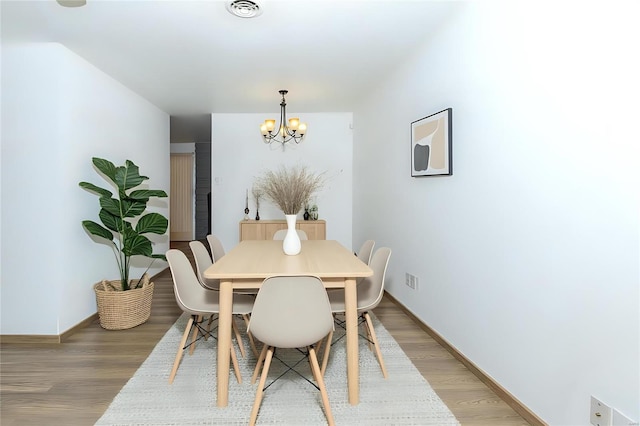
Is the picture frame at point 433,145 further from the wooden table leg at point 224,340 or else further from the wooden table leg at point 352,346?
the wooden table leg at point 224,340

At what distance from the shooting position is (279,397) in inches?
79.1

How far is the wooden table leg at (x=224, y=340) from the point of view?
1.90 meters

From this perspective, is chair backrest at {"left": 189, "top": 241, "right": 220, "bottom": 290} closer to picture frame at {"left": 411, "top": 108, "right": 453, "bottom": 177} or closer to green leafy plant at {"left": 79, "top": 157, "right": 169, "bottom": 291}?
green leafy plant at {"left": 79, "top": 157, "right": 169, "bottom": 291}

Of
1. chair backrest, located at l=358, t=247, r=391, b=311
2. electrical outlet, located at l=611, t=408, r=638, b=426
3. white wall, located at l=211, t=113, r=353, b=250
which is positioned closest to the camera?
electrical outlet, located at l=611, t=408, r=638, b=426

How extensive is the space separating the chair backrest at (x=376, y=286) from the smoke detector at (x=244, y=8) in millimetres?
1813

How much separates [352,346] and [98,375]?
1689 millimetres

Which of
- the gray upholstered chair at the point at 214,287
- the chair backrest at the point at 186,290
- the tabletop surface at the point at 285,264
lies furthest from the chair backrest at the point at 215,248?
the chair backrest at the point at 186,290

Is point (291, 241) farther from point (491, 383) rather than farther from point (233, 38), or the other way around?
point (233, 38)

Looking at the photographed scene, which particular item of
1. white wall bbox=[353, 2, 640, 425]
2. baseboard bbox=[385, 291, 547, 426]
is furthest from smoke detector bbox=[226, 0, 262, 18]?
baseboard bbox=[385, 291, 547, 426]

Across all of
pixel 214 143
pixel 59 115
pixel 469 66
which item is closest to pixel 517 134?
pixel 469 66

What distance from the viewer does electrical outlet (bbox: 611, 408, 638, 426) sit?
1.30 metres

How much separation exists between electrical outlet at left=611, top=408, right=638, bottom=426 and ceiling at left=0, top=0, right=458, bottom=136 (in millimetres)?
2397

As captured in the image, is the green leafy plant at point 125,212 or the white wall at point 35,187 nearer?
the white wall at point 35,187

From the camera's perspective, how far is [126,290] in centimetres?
335
